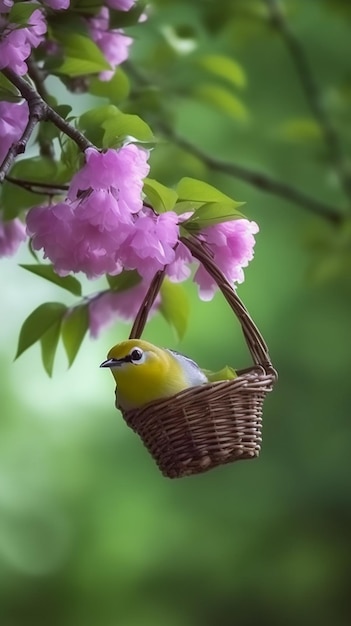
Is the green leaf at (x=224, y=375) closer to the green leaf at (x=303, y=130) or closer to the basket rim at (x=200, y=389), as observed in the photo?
the basket rim at (x=200, y=389)

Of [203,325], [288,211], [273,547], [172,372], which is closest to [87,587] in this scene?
[273,547]

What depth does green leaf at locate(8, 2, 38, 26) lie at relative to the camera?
0.49 m

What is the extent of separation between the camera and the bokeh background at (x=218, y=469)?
5.06 feet

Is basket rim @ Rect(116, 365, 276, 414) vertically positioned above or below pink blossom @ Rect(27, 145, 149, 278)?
below

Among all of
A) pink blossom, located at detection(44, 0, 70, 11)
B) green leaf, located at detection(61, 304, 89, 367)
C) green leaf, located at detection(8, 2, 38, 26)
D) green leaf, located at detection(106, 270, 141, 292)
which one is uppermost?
green leaf, located at detection(8, 2, 38, 26)

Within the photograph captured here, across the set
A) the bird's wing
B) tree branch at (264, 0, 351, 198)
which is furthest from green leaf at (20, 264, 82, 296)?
tree branch at (264, 0, 351, 198)

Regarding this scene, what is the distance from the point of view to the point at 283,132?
45.3 inches

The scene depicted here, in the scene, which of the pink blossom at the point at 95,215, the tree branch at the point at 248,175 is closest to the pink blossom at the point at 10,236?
the pink blossom at the point at 95,215

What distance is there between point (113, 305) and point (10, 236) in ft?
0.31

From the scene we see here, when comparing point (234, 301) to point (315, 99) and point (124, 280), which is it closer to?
point (124, 280)

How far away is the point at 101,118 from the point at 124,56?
0.16m

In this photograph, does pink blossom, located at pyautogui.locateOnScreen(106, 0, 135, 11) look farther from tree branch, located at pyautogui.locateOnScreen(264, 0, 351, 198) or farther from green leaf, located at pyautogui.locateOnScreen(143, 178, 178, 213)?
tree branch, located at pyautogui.locateOnScreen(264, 0, 351, 198)

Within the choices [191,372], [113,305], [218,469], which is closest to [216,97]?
[113,305]

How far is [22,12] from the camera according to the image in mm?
490
